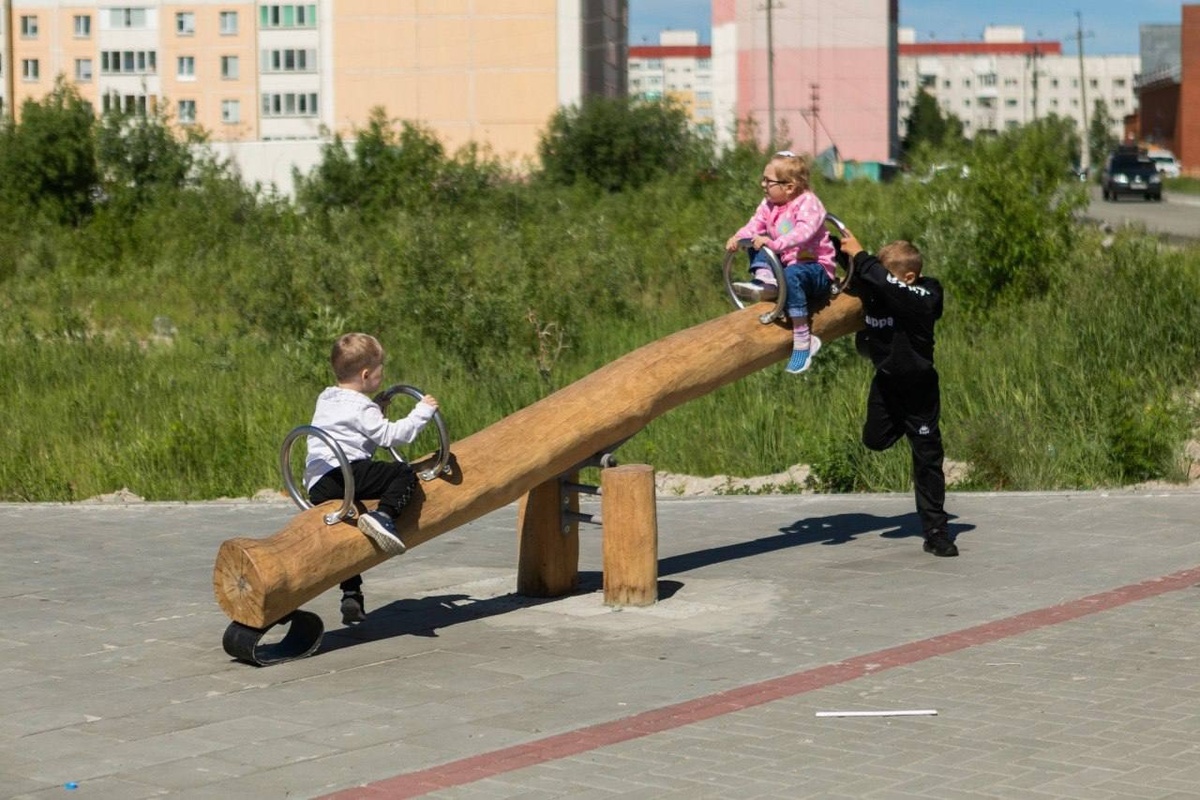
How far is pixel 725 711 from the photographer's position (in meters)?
6.41

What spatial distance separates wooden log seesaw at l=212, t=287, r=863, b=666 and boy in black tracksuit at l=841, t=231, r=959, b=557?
0.73ft

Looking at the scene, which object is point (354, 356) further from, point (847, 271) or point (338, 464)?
point (847, 271)

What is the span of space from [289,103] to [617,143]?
46292 mm

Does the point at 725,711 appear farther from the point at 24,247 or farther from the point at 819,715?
the point at 24,247

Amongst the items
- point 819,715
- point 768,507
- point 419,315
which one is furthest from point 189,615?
point 419,315

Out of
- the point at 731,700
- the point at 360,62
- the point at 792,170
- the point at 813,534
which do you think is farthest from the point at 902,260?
the point at 360,62

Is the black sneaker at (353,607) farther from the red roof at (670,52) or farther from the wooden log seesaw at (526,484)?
the red roof at (670,52)

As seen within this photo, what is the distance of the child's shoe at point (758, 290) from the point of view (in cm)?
906

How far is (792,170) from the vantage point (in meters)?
9.05

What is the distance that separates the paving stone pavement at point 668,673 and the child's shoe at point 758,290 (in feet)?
4.74

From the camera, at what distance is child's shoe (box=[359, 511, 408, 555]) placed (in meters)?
7.41

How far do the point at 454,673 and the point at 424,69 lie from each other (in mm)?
76480

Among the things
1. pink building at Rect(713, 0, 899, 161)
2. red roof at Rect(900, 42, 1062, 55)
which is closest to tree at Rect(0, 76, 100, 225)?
pink building at Rect(713, 0, 899, 161)

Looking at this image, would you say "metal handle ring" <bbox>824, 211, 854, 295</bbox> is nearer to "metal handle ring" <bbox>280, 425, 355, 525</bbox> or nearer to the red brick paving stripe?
the red brick paving stripe
